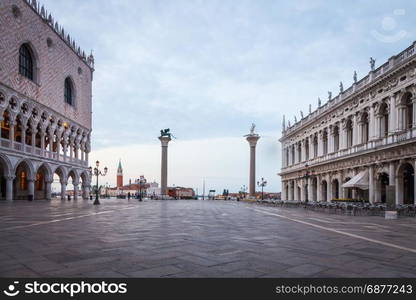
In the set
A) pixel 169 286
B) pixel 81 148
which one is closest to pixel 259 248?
pixel 169 286

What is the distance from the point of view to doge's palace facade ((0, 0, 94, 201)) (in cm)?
3450

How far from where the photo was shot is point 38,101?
131 ft

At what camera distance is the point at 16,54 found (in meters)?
35.7

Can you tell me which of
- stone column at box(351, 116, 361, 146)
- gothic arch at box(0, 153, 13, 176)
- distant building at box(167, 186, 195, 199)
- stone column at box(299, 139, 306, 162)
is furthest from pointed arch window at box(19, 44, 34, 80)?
distant building at box(167, 186, 195, 199)

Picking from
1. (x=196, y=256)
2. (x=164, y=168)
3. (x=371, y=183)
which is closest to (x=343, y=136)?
(x=371, y=183)

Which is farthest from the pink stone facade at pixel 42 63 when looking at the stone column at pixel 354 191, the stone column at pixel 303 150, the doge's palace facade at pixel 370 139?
the stone column at pixel 354 191

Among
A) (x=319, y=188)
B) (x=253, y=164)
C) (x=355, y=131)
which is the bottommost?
(x=319, y=188)

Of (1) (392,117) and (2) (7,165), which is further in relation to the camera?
(2) (7,165)

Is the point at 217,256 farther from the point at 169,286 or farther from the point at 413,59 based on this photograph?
the point at 413,59

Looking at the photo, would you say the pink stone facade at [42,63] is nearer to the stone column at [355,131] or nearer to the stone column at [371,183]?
the stone column at [355,131]

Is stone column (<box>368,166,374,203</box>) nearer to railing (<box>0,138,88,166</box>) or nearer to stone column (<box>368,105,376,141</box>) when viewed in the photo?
stone column (<box>368,105,376,141</box>)

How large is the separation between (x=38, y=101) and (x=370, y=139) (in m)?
37.9

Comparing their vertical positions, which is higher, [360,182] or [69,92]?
[69,92]

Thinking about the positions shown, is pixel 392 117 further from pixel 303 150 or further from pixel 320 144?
pixel 303 150
